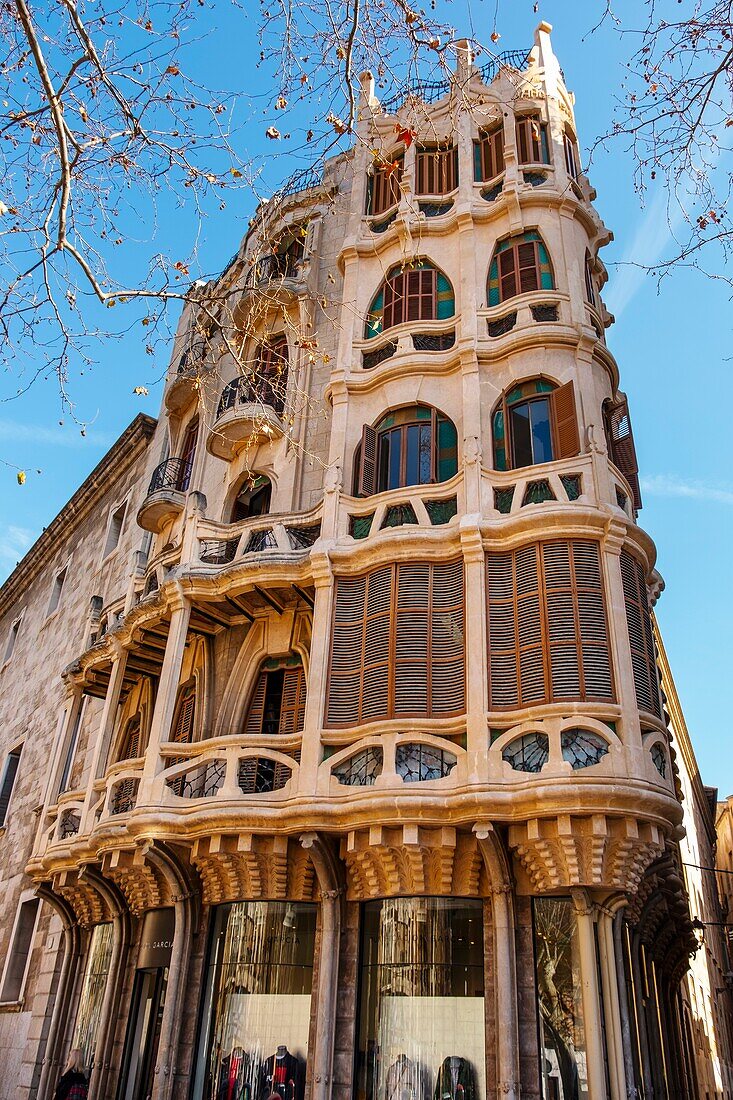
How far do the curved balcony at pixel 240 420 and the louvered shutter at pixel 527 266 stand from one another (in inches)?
211

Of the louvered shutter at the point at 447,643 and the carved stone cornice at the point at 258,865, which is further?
the carved stone cornice at the point at 258,865

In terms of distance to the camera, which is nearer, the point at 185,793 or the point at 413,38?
the point at 413,38

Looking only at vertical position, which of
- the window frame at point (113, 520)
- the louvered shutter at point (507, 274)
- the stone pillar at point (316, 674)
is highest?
the window frame at point (113, 520)

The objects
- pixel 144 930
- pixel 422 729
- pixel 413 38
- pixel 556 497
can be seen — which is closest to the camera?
pixel 413 38

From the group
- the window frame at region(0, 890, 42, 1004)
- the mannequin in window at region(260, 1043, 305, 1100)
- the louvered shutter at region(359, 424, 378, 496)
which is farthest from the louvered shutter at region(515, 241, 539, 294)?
the window frame at region(0, 890, 42, 1004)

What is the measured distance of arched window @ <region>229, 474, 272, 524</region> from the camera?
1889cm

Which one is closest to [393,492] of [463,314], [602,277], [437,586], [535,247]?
[437,586]

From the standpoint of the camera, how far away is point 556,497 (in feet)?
45.0

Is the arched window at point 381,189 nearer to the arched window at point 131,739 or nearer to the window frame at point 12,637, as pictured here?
the arched window at point 131,739

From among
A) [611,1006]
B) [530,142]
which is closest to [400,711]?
[611,1006]

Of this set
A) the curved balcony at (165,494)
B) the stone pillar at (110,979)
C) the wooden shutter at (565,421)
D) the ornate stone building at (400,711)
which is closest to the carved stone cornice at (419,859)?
the ornate stone building at (400,711)

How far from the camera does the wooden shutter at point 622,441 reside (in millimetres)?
16125

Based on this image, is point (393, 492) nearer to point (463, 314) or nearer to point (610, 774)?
point (463, 314)

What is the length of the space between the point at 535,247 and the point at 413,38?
947 cm
